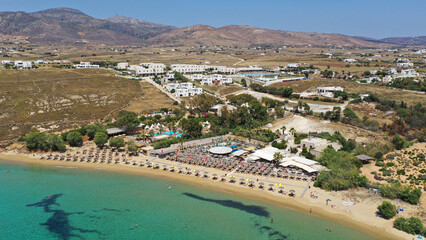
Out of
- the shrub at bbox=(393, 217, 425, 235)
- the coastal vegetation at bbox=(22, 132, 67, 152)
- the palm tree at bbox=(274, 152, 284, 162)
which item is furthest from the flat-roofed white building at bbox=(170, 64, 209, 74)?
the shrub at bbox=(393, 217, 425, 235)

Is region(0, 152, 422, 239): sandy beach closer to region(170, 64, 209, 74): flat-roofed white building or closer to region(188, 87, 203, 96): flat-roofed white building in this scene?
region(188, 87, 203, 96): flat-roofed white building

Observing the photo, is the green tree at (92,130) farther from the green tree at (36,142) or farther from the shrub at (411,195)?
the shrub at (411,195)

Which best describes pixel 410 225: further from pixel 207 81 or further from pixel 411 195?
pixel 207 81

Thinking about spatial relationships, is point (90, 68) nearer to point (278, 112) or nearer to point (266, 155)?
point (278, 112)

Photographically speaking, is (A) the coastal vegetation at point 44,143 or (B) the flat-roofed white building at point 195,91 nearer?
(A) the coastal vegetation at point 44,143

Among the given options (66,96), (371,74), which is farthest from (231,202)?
(371,74)

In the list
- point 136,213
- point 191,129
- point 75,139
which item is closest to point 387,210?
point 136,213

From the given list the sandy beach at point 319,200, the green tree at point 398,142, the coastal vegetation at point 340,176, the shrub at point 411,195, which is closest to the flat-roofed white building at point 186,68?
the sandy beach at point 319,200
